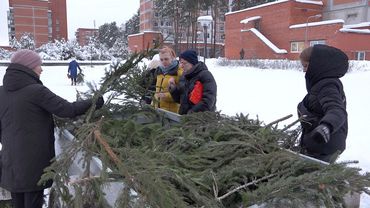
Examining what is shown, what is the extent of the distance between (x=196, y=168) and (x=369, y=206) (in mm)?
2229

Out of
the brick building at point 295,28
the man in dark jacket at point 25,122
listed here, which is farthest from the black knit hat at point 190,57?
the brick building at point 295,28

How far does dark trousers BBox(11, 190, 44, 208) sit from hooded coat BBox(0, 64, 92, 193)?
9cm

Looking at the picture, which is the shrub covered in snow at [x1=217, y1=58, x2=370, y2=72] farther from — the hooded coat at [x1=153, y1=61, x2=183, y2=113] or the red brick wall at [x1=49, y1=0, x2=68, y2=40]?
the red brick wall at [x1=49, y1=0, x2=68, y2=40]

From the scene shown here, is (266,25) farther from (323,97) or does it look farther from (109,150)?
(109,150)

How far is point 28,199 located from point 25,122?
63 centimetres

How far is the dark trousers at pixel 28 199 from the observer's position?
2.92 metres

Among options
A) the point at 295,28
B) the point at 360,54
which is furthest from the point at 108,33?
the point at 360,54

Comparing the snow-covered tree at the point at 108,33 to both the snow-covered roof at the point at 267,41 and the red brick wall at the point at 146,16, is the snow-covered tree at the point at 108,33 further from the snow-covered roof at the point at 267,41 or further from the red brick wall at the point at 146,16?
the snow-covered roof at the point at 267,41

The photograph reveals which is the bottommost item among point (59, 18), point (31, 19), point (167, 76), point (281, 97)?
point (281, 97)

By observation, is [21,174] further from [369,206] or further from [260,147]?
[369,206]

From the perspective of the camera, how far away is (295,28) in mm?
27969

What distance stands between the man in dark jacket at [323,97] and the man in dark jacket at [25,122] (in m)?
1.79

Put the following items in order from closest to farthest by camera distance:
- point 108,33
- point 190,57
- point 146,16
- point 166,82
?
point 190,57, point 166,82, point 146,16, point 108,33

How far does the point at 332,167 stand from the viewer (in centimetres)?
197
